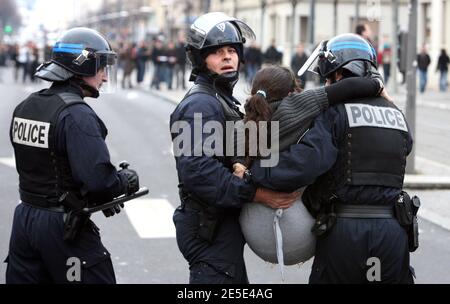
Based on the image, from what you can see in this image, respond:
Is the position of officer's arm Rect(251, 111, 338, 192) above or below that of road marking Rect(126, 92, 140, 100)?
above

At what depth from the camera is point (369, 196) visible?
4.02m

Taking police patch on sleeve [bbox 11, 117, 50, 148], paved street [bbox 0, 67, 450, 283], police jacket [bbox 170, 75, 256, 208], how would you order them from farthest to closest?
1. paved street [bbox 0, 67, 450, 283]
2. police patch on sleeve [bbox 11, 117, 50, 148]
3. police jacket [bbox 170, 75, 256, 208]

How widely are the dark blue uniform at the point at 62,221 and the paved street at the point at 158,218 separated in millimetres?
1084

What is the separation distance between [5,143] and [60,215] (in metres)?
11.9

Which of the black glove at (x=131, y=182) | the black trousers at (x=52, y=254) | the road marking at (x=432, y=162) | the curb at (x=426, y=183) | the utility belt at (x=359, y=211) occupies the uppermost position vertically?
the black glove at (x=131, y=182)

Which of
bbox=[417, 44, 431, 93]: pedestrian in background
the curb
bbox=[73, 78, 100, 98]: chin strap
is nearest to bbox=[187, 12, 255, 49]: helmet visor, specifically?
bbox=[73, 78, 100, 98]: chin strap

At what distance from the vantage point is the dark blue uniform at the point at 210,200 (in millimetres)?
4051

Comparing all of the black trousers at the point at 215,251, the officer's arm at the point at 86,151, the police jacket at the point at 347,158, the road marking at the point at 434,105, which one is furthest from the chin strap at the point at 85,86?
the road marking at the point at 434,105

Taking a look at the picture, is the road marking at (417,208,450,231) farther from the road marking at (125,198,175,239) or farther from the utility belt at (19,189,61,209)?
the utility belt at (19,189,61,209)

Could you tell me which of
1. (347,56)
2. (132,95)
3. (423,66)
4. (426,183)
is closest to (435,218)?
(426,183)

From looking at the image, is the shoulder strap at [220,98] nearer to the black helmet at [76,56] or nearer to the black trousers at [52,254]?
the black helmet at [76,56]

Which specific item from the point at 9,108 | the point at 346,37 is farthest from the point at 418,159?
the point at 9,108

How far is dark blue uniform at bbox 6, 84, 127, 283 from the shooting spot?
4.09 metres

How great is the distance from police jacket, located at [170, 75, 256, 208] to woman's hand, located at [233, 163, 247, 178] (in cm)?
2
